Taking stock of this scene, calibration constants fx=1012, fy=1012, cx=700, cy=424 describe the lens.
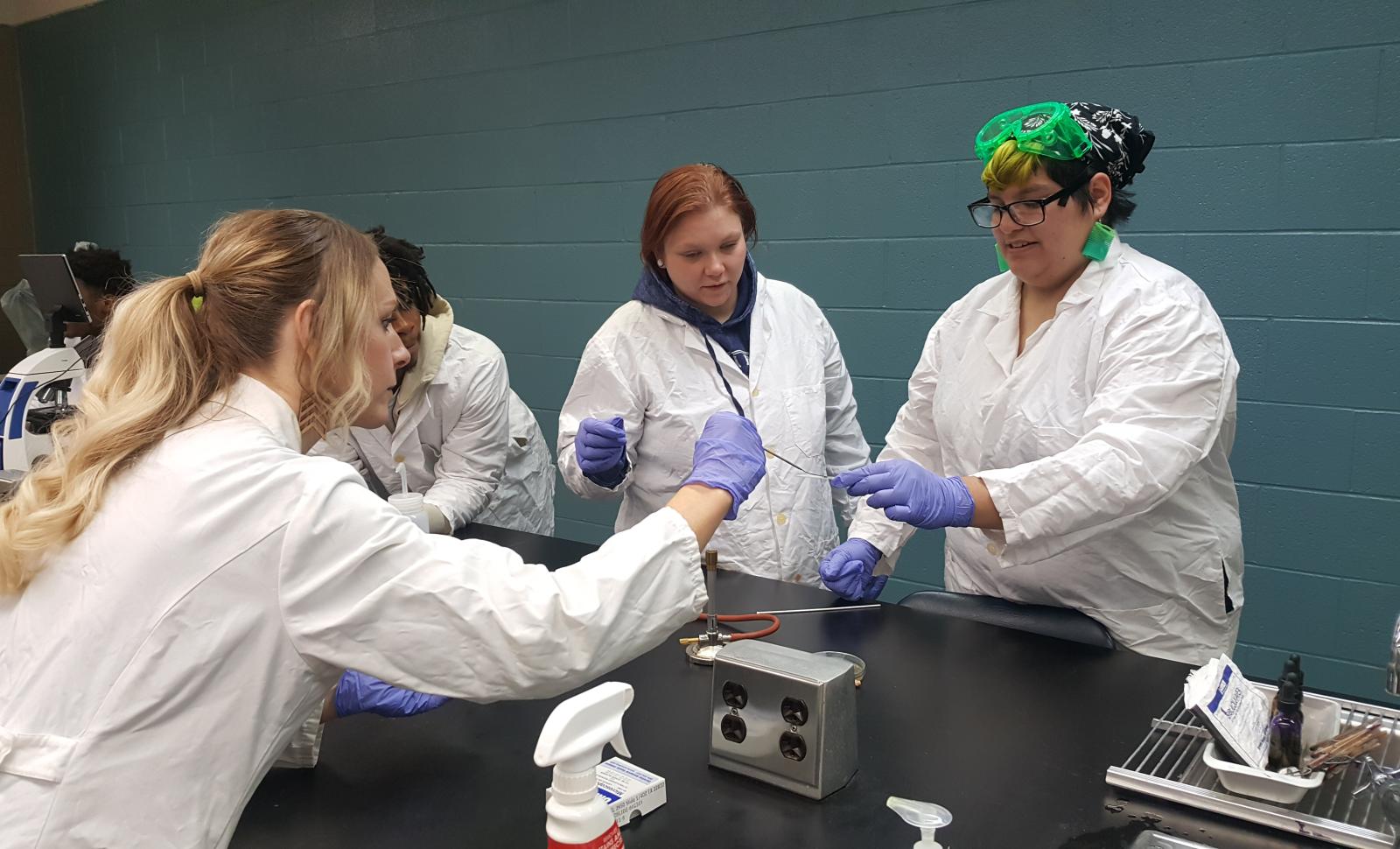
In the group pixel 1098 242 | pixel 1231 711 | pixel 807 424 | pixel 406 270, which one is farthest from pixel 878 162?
pixel 1231 711

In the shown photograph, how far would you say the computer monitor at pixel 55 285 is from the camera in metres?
3.13

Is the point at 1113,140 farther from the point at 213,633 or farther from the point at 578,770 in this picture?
the point at 213,633

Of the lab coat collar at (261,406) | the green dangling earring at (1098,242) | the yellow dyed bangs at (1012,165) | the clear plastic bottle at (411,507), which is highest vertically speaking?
the yellow dyed bangs at (1012,165)

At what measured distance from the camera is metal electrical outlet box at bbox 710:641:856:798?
1089mm

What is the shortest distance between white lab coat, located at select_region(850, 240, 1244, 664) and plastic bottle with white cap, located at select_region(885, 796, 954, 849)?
0.72 metres

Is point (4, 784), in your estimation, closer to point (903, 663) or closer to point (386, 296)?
point (386, 296)

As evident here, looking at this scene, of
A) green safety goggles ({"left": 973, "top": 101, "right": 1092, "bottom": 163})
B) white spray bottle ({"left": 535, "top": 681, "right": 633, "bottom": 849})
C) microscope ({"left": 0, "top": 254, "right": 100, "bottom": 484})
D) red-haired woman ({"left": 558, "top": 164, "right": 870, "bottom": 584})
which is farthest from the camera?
microscope ({"left": 0, "top": 254, "right": 100, "bottom": 484})

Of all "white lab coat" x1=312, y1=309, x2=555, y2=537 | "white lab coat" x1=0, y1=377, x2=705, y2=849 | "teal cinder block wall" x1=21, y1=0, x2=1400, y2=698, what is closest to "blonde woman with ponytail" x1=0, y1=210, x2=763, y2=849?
"white lab coat" x1=0, y1=377, x2=705, y2=849

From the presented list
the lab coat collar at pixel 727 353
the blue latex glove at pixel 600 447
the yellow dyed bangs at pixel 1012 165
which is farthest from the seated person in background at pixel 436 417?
the yellow dyed bangs at pixel 1012 165

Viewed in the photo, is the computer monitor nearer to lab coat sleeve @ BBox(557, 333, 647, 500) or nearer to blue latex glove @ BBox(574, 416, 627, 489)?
lab coat sleeve @ BBox(557, 333, 647, 500)

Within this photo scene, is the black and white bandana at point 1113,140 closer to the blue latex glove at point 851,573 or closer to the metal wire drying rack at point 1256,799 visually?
the blue latex glove at point 851,573

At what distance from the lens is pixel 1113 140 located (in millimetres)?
1672

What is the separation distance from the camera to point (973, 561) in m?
1.85

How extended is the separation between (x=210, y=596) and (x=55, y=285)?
280 centimetres
